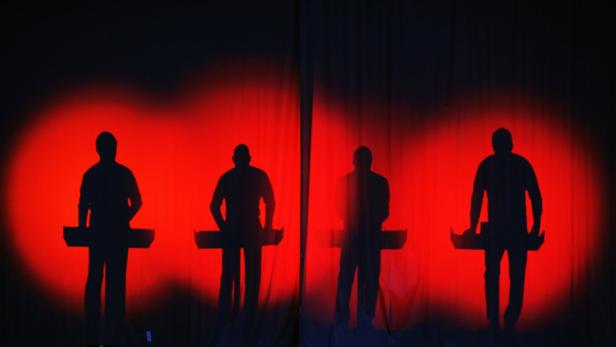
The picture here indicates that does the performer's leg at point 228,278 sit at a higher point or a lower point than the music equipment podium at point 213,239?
lower

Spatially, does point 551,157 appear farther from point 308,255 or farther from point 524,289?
point 308,255

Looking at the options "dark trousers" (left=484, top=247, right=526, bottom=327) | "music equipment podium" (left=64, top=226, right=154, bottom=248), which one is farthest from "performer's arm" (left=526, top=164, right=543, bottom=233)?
"music equipment podium" (left=64, top=226, right=154, bottom=248)

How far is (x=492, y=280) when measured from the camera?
4781 millimetres

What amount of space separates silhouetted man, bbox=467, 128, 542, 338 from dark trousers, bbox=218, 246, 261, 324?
70.4 inches

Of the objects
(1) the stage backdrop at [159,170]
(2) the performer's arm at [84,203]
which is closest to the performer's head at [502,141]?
(1) the stage backdrop at [159,170]

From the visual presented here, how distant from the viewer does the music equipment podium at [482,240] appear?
4.81m

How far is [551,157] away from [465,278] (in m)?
1.23

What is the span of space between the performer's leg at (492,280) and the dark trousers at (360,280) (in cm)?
89

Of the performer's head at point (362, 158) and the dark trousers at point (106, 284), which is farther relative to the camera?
the performer's head at point (362, 158)

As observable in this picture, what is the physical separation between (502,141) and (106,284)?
3433 mm

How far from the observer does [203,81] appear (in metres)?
4.85

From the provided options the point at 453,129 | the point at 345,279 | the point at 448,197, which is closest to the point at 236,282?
the point at 345,279

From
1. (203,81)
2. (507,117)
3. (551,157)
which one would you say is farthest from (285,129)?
(551,157)

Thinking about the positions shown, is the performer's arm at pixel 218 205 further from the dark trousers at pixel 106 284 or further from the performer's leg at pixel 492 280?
the performer's leg at pixel 492 280
